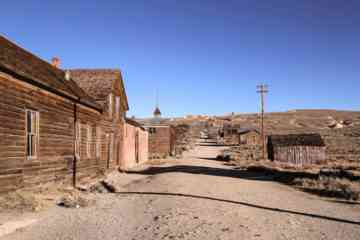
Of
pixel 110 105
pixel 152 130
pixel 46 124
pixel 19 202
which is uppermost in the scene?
pixel 110 105

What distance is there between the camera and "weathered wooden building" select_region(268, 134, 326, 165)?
31.3 m

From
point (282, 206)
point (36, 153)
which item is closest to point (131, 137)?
point (36, 153)

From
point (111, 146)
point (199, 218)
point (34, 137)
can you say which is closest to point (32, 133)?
point (34, 137)

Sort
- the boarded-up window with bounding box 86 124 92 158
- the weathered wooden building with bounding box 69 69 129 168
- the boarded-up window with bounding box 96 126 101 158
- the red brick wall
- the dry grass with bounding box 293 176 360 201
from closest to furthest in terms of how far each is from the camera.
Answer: the dry grass with bounding box 293 176 360 201
the boarded-up window with bounding box 86 124 92 158
the boarded-up window with bounding box 96 126 101 158
the weathered wooden building with bounding box 69 69 129 168
the red brick wall

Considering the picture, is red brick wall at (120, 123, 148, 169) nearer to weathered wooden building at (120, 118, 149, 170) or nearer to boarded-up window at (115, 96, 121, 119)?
weathered wooden building at (120, 118, 149, 170)

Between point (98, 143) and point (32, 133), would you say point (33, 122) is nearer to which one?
point (32, 133)

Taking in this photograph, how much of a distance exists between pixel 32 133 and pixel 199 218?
20.7 ft

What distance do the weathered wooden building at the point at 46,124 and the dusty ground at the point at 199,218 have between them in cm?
208

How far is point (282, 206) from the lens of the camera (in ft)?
34.7

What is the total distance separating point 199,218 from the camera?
837 centimetres

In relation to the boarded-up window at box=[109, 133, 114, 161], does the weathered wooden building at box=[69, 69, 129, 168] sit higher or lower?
higher

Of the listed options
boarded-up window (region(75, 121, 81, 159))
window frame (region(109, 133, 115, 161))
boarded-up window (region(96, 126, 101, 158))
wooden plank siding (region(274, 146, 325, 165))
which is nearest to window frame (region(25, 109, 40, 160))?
boarded-up window (region(75, 121, 81, 159))

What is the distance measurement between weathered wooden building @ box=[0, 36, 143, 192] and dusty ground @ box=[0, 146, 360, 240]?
6.84ft

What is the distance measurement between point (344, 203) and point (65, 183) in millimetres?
10266
